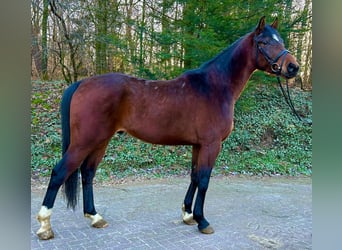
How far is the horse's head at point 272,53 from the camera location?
241cm

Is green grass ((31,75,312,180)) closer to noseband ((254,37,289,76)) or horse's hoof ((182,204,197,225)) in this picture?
horse's hoof ((182,204,197,225))

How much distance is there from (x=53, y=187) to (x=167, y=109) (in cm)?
118

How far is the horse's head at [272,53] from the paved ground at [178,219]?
4.74ft

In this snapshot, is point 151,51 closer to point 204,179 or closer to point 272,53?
point 272,53

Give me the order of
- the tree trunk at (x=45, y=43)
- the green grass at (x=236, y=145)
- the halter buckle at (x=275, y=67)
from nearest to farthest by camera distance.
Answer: the halter buckle at (x=275, y=67)
the green grass at (x=236, y=145)
the tree trunk at (x=45, y=43)

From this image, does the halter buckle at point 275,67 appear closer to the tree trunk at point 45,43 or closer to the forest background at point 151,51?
the forest background at point 151,51

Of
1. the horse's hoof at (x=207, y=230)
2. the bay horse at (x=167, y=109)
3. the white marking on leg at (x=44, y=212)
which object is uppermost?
the bay horse at (x=167, y=109)

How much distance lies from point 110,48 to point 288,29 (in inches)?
131

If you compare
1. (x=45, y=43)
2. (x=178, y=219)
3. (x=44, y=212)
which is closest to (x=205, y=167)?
(x=178, y=219)

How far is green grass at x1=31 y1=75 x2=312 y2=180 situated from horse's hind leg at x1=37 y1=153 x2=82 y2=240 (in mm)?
2160

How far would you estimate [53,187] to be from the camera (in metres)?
2.35

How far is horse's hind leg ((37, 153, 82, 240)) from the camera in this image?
2.35 metres

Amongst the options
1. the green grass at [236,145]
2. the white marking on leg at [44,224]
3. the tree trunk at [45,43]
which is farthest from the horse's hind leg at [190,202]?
the tree trunk at [45,43]
